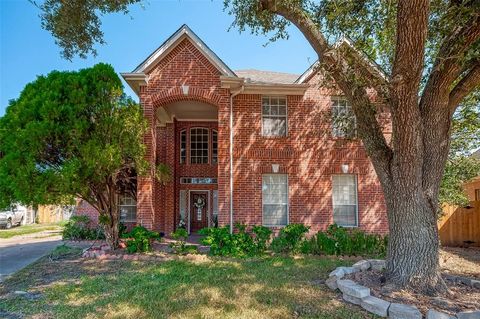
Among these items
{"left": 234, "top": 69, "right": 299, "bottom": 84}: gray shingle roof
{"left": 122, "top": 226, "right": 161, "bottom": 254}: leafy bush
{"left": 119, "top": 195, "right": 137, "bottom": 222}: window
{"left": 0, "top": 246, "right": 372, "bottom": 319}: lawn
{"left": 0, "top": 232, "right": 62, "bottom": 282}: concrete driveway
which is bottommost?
{"left": 0, "top": 232, "right": 62, "bottom": 282}: concrete driveway

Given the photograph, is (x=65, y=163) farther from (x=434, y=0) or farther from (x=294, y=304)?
(x=434, y=0)

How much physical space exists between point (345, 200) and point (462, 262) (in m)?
4.18

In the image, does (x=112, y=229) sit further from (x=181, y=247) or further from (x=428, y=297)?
(x=428, y=297)

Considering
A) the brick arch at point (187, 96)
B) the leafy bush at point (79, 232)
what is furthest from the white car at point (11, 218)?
the brick arch at point (187, 96)

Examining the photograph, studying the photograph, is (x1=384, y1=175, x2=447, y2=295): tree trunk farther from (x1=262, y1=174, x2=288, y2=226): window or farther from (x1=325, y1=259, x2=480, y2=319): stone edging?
(x1=262, y1=174, x2=288, y2=226): window

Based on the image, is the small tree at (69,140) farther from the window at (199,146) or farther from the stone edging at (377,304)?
the stone edging at (377,304)

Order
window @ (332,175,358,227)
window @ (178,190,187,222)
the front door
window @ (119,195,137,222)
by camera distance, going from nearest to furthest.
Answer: window @ (332,175,358,227)
window @ (119,195,137,222)
window @ (178,190,187,222)
the front door

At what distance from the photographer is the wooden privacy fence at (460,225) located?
12305 mm

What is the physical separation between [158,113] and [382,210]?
32.6 feet

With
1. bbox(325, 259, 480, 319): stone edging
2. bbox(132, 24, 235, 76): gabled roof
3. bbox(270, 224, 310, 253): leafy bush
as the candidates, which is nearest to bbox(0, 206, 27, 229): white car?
bbox(132, 24, 235, 76): gabled roof

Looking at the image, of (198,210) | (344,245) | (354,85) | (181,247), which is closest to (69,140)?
(181,247)

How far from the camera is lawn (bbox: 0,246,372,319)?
5043 millimetres

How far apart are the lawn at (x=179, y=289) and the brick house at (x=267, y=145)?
3.02 meters

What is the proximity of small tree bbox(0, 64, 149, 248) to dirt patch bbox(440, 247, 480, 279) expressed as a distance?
31.4 feet
